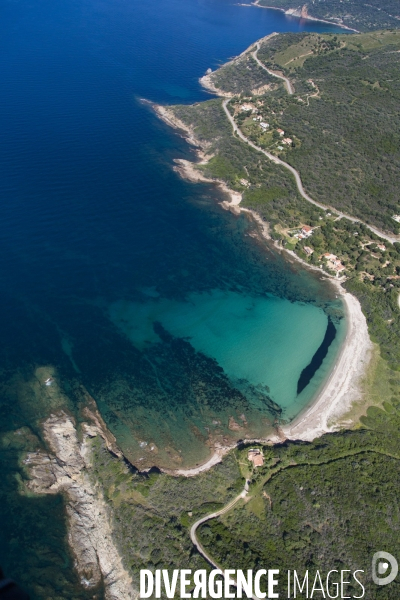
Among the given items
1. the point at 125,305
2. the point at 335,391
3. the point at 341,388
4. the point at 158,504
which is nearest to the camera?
the point at 158,504

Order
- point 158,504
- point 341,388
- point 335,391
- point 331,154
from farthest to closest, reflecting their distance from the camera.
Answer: point 331,154
point 341,388
point 335,391
point 158,504

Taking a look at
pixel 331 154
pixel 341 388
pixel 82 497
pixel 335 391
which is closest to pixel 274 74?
pixel 331 154

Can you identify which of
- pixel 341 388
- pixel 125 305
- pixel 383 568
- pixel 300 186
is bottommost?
pixel 383 568

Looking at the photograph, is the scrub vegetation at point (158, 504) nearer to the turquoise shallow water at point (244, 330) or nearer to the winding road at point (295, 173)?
the turquoise shallow water at point (244, 330)

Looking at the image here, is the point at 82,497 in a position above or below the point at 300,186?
below

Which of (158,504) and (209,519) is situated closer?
(209,519)

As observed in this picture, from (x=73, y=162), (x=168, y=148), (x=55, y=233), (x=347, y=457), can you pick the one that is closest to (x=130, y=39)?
(x=168, y=148)

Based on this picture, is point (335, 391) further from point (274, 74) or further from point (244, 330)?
point (274, 74)
